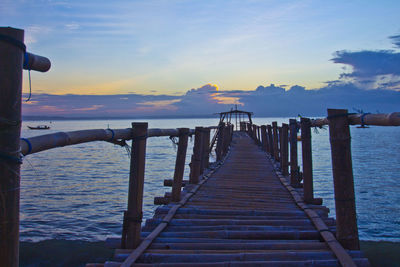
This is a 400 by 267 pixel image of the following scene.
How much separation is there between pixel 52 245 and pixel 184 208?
5.91 metres

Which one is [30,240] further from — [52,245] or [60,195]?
[60,195]

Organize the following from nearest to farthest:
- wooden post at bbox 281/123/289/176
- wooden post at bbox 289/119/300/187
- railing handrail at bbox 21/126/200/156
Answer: railing handrail at bbox 21/126/200/156, wooden post at bbox 289/119/300/187, wooden post at bbox 281/123/289/176

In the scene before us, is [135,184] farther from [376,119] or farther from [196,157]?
[196,157]

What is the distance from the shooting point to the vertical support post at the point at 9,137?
5.57ft

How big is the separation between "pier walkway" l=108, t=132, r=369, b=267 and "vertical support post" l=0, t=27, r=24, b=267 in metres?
1.72

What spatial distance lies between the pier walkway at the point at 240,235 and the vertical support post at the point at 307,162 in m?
0.22

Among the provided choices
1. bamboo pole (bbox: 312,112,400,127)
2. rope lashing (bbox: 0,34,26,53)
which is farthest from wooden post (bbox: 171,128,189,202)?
rope lashing (bbox: 0,34,26,53)

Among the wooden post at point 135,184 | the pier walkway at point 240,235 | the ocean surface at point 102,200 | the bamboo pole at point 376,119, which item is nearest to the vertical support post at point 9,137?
the pier walkway at point 240,235

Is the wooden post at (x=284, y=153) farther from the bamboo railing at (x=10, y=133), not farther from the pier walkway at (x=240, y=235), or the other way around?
the bamboo railing at (x=10, y=133)

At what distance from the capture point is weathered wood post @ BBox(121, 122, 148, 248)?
3.86m

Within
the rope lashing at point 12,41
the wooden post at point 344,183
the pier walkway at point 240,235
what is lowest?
the pier walkway at point 240,235

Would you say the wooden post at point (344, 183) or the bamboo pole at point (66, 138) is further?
the wooden post at point (344, 183)

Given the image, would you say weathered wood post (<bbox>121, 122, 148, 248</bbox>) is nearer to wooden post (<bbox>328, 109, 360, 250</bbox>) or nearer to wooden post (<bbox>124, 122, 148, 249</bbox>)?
wooden post (<bbox>124, 122, 148, 249</bbox>)

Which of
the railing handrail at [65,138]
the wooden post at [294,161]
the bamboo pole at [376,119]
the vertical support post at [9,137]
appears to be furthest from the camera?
the wooden post at [294,161]
